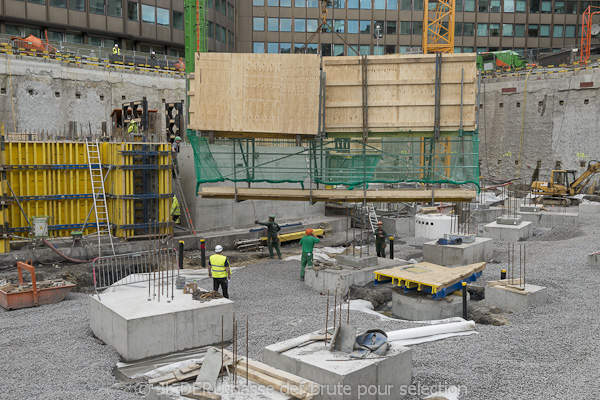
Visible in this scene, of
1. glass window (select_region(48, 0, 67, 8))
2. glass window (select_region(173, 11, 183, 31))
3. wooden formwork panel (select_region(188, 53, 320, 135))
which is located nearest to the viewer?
wooden formwork panel (select_region(188, 53, 320, 135))

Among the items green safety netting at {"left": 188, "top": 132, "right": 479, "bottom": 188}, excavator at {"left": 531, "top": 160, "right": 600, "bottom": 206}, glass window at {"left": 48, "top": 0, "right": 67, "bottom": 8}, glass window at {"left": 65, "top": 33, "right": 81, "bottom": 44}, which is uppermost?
glass window at {"left": 48, "top": 0, "right": 67, "bottom": 8}

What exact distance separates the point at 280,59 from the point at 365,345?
30.3 feet

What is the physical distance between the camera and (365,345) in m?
8.52

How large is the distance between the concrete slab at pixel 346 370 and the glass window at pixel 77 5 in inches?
1837

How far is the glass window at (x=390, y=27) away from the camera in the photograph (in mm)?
68062

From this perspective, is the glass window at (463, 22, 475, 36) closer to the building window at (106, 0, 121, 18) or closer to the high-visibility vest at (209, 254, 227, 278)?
the building window at (106, 0, 121, 18)

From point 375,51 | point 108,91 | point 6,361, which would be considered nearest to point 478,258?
point 6,361

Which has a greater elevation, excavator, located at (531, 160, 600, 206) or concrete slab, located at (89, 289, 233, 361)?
excavator, located at (531, 160, 600, 206)

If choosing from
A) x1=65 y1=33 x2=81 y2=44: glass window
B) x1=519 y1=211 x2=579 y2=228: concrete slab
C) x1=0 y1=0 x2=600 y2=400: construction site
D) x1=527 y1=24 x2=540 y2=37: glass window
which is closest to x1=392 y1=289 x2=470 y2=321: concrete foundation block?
x1=0 y1=0 x2=600 y2=400: construction site

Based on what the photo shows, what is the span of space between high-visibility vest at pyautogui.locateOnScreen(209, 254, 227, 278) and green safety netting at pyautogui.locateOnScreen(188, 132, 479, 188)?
12.9 feet

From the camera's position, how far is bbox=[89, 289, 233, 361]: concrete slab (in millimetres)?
10211

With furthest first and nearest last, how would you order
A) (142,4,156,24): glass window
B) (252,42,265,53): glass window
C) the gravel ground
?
(252,42,265,53): glass window < (142,4,156,24): glass window < the gravel ground

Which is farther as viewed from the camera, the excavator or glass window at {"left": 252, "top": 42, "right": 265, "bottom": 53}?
glass window at {"left": 252, "top": 42, "right": 265, "bottom": 53}

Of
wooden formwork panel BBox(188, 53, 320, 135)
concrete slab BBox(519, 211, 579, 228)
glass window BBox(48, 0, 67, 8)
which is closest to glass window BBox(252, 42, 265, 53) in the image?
glass window BBox(48, 0, 67, 8)
